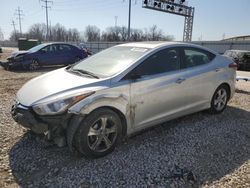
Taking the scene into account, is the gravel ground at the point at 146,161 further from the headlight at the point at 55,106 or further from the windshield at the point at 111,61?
the windshield at the point at 111,61

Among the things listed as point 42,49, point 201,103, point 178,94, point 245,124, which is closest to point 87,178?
point 178,94

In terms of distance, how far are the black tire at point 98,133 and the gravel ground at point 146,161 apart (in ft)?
0.49

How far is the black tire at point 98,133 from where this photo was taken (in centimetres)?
342

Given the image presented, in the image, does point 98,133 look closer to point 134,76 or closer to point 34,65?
point 134,76

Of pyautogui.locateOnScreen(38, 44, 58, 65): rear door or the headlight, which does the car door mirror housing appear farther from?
pyautogui.locateOnScreen(38, 44, 58, 65): rear door

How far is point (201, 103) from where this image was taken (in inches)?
202

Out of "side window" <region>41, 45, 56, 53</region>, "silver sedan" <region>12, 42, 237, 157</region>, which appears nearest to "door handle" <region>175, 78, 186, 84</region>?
"silver sedan" <region>12, 42, 237, 157</region>

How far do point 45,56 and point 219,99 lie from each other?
10.2m

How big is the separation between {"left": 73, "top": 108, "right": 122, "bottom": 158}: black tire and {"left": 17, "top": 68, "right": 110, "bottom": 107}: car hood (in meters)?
0.38

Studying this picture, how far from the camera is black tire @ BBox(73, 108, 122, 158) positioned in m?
3.42

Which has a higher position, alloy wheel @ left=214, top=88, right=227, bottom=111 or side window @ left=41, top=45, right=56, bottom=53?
side window @ left=41, top=45, right=56, bottom=53

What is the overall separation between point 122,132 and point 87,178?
916mm

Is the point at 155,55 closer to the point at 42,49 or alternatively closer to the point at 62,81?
the point at 62,81

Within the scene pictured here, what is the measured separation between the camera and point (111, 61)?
4402mm
